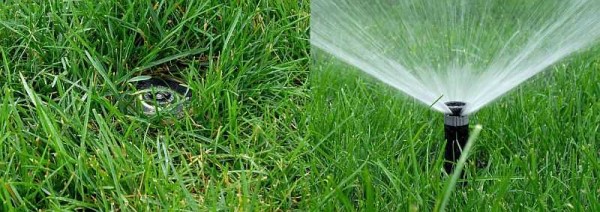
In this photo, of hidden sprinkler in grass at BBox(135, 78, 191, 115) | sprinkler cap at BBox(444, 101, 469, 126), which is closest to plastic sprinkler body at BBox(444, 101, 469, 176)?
sprinkler cap at BBox(444, 101, 469, 126)

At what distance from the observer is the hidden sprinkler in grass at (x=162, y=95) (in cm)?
269

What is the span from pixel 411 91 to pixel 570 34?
0.51 m

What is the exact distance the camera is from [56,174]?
7.46ft

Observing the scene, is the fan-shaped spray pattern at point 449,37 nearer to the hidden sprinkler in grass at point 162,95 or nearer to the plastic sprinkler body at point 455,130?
the plastic sprinkler body at point 455,130

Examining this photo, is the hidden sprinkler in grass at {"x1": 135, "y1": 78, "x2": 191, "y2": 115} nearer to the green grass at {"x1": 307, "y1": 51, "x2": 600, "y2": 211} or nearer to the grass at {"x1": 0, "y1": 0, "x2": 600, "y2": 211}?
the grass at {"x1": 0, "y1": 0, "x2": 600, "y2": 211}

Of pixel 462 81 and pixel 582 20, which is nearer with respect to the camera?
pixel 462 81

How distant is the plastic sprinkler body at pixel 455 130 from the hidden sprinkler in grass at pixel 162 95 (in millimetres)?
845

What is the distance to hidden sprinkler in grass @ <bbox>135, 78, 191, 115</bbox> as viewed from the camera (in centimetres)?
269

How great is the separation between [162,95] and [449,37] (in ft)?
2.81

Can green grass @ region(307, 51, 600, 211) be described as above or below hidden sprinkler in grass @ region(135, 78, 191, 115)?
above

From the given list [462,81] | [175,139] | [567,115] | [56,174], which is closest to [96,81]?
[175,139]

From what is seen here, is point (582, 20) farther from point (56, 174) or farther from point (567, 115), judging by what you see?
point (56, 174)

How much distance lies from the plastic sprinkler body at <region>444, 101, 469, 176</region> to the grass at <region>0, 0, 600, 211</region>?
63 mm

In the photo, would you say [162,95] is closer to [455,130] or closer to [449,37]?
[449,37]
